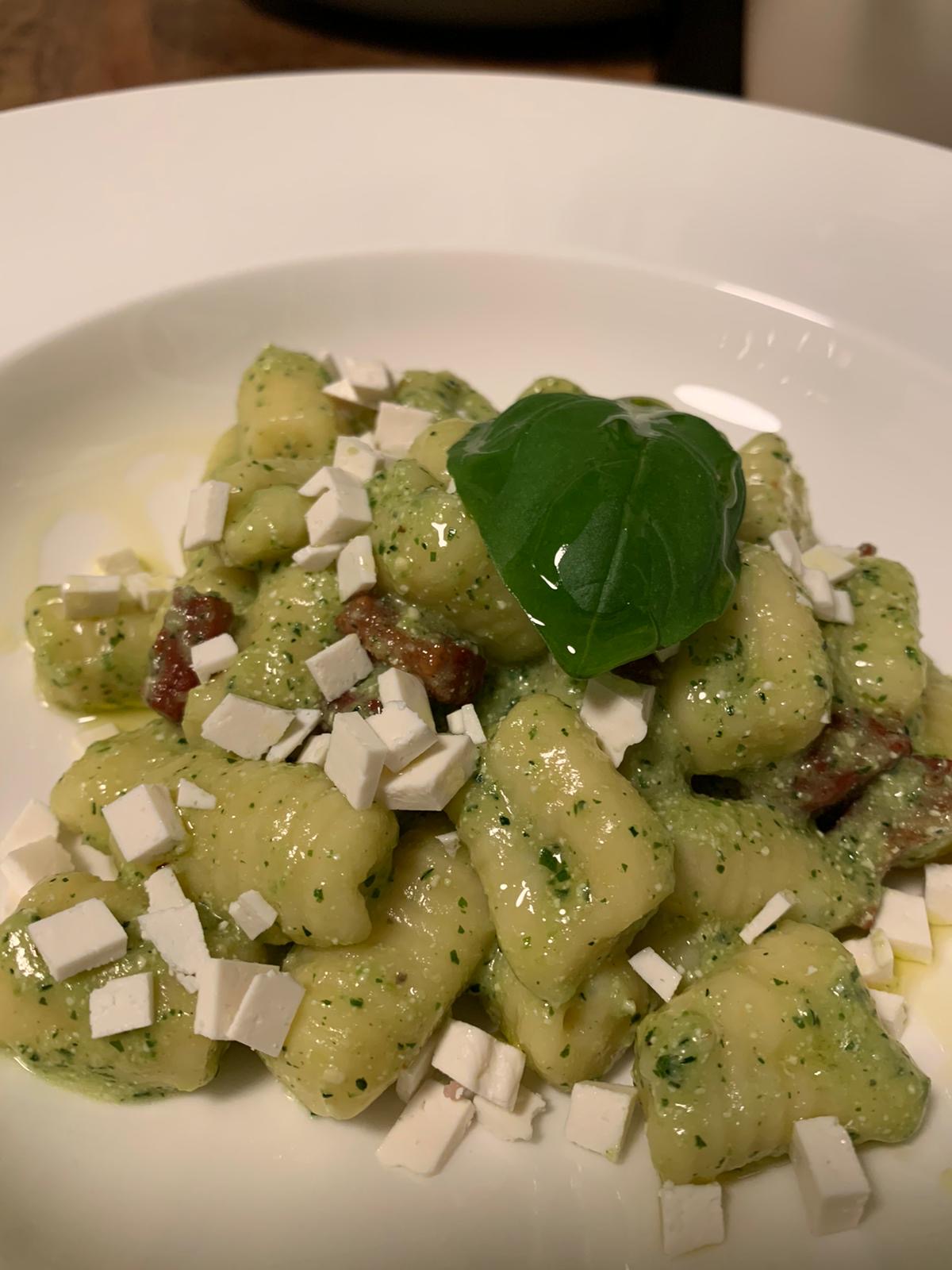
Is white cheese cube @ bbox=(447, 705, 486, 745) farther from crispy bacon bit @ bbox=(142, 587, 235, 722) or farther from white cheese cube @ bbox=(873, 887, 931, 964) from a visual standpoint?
white cheese cube @ bbox=(873, 887, 931, 964)

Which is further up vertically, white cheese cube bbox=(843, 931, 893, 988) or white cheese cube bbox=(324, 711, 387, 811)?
white cheese cube bbox=(324, 711, 387, 811)

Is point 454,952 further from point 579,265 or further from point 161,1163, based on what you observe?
point 579,265

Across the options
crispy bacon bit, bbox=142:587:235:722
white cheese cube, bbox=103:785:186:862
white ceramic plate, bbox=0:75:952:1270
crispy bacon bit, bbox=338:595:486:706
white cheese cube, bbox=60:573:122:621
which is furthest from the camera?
white ceramic plate, bbox=0:75:952:1270

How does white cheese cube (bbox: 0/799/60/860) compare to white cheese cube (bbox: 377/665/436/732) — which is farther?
white cheese cube (bbox: 0/799/60/860)

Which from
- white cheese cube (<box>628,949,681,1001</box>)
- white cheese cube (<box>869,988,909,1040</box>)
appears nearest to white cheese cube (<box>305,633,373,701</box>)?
white cheese cube (<box>628,949,681,1001</box>)

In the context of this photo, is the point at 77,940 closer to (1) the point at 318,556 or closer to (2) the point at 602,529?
(1) the point at 318,556

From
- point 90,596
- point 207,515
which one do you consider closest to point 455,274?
point 207,515
